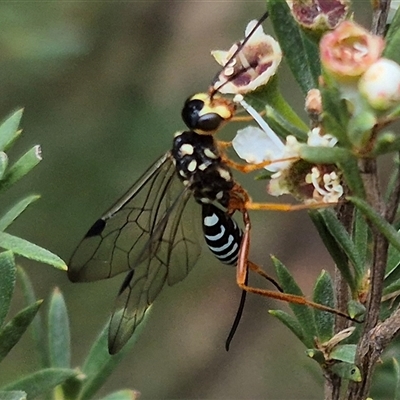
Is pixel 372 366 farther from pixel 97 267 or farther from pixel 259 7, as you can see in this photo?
pixel 259 7

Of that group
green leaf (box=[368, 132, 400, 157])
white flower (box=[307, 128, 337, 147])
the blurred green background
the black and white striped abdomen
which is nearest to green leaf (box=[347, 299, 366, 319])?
white flower (box=[307, 128, 337, 147])

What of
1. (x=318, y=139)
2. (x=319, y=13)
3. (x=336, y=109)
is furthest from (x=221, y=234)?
(x=336, y=109)

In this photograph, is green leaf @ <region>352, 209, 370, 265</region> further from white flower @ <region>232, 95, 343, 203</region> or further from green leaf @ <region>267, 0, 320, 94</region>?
green leaf @ <region>267, 0, 320, 94</region>

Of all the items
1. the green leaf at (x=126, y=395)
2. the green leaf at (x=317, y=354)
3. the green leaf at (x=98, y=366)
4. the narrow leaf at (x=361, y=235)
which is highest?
the narrow leaf at (x=361, y=235)

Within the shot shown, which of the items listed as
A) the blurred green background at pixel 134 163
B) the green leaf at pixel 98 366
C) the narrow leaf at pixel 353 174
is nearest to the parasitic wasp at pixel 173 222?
the green leaf at pixel 98 366

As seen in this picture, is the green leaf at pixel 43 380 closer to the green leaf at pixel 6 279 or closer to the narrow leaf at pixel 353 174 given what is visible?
the green leaf at pixel 6 279

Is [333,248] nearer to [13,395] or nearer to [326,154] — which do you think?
[326,154]
